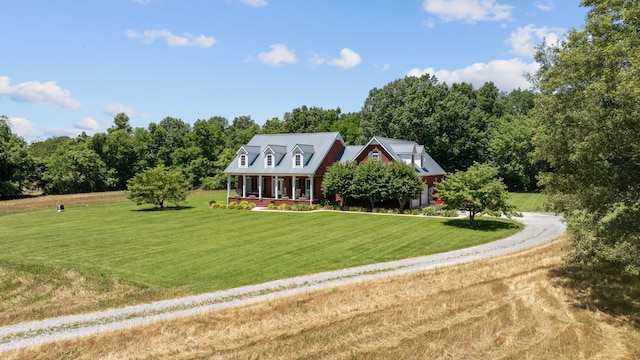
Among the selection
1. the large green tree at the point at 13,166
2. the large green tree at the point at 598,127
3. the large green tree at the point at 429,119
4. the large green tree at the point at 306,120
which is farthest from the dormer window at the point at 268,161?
the large green tree at the point at 306,120

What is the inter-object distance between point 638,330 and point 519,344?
361 cm

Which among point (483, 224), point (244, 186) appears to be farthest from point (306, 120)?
point (483, 224)

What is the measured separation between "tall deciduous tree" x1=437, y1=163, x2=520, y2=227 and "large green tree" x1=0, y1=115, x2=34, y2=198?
55366mm

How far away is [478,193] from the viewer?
25.6m

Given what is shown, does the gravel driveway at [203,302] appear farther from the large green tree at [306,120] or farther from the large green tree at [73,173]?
the large green tree at [306,120]

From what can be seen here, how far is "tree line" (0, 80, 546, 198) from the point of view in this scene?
5212 centimetres

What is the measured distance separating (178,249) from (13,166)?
50845 mm

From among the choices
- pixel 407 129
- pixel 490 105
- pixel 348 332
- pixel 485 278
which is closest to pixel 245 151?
pixel 407 129

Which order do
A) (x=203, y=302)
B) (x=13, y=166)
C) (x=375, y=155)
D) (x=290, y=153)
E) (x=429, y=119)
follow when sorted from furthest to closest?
(x=13, y=166) → (x=429, y=119) → (x=290, y=153) → (x=375, y=155) → (x=203, y=302)

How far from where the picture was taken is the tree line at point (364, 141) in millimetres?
52125

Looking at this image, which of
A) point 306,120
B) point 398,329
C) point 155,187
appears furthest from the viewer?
point 306,120

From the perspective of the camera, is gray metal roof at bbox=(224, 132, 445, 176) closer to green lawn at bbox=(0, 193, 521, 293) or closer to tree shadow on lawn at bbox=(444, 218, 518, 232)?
green lawn at bbox=(0, 193, 521, 293)

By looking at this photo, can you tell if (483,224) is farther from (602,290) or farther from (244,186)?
(244,186)

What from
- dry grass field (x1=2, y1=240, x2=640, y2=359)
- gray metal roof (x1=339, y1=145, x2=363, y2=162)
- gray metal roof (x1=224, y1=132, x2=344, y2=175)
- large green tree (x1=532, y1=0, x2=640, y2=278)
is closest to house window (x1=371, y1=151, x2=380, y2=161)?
gray metal roof (x1=339, y1=145, x2=363, y2=162)
